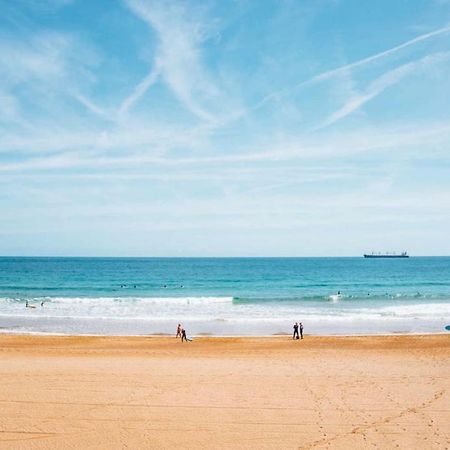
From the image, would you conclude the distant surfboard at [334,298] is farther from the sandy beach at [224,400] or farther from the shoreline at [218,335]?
the sandy beach at [224,400]

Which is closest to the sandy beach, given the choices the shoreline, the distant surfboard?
the shoreline

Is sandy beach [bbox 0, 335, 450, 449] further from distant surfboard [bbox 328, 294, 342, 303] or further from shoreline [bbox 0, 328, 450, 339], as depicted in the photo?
distant surfboard [bbox 328, 294, 342, 303]

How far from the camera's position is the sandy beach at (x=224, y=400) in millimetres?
9891

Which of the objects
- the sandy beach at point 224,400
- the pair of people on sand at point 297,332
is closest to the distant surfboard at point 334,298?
the pair of people on sand at point 297,332

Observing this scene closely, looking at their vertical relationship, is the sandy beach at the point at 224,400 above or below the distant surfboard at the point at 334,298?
below

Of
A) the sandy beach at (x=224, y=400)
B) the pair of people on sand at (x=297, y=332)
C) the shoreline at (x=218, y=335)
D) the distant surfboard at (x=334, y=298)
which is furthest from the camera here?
the distant surfboard at (x=334, y=298)

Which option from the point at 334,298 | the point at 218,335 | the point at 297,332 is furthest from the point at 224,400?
the point at 334,298

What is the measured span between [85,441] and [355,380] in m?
8.92

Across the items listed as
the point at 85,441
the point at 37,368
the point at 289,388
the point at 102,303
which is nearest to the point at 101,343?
the point at 37,368

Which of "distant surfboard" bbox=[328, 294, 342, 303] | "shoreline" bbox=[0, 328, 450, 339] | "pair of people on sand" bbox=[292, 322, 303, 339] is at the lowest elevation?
"shoreline" bbox=[0, 328, 450, 339]

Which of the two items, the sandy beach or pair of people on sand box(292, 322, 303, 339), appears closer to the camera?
the sandy beach

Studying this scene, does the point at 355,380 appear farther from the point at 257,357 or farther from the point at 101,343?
the point at 101,343

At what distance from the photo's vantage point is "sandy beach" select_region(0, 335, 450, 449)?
32.4 ft

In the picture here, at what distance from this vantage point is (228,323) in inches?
1282
